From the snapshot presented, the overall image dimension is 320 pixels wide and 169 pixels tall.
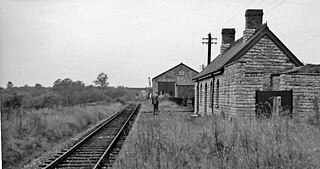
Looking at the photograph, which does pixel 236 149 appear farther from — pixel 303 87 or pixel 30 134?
pixel 30 134

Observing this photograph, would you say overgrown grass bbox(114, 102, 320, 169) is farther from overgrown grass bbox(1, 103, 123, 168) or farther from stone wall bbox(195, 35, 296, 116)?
stone wall bbox(195, 35, 296, 116)

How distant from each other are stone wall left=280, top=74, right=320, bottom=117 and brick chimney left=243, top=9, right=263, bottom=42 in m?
5.61

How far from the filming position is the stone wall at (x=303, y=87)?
11.1m

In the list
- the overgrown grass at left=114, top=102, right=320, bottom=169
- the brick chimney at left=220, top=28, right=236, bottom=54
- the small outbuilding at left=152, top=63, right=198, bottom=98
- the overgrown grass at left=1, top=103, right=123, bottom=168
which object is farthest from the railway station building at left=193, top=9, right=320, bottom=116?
the small outbuilding at left=152, top=63, right=198, bottom=98

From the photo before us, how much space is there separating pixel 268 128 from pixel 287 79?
473 centimetres

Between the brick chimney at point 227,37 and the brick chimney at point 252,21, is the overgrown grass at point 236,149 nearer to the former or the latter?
the brick chimney at point 252,21

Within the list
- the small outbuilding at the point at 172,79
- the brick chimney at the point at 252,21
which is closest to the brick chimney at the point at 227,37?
the brick chimney at the point at 252,21

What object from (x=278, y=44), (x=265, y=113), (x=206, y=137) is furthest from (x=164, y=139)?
(x=278, y=44)

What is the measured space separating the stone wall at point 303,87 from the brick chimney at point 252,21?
5608 mm

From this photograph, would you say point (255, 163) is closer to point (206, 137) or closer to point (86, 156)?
point (206, 137)

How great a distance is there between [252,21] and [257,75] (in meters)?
4.97

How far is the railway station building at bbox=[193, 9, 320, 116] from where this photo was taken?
1118 centimetres

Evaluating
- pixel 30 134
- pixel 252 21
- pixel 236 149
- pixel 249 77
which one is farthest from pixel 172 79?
pixel 236 149

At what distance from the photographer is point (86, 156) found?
385 inches
